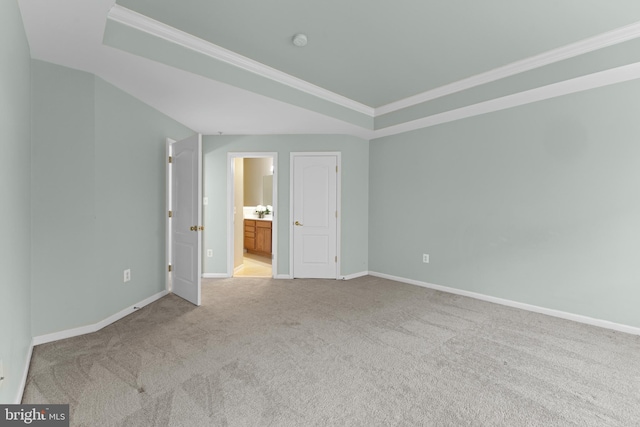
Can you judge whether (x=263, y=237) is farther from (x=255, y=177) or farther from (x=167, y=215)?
(x=167, y=215)

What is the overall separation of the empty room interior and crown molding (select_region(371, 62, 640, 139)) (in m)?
0.03

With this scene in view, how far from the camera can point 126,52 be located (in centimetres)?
227

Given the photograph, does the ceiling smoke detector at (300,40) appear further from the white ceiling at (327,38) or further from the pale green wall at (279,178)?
the pale green wall at (279,178)

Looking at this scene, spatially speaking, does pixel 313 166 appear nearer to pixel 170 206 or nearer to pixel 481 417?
pixel 170 206

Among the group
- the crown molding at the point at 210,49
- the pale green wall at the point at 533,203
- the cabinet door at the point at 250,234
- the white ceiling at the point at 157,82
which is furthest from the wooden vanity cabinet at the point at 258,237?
the crown molding at the point at 210,49

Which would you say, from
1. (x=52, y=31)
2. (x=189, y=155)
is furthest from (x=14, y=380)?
(x=189, y=155)

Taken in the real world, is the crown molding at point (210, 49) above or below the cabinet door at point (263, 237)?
above

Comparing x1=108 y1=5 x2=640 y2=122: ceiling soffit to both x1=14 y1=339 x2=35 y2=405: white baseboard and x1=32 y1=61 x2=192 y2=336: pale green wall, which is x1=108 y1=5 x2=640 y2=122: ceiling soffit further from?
x1=14 y1=339 x2=35 y2=405: white baseboard

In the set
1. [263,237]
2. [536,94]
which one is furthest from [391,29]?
[263,237]

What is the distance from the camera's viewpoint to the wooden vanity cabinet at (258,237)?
6730 millimetres

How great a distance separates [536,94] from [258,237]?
5670mm

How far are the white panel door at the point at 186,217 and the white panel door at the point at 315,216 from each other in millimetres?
1653

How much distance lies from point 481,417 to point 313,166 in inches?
146

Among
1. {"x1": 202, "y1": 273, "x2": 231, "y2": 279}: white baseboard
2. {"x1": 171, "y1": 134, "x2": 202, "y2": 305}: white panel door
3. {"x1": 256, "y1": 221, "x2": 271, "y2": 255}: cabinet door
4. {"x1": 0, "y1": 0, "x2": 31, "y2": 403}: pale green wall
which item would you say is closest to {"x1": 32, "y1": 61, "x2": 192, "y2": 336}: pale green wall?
{"x1": 0, "y1": 0, "x2": 31, "y2": 403}: pale green wall
